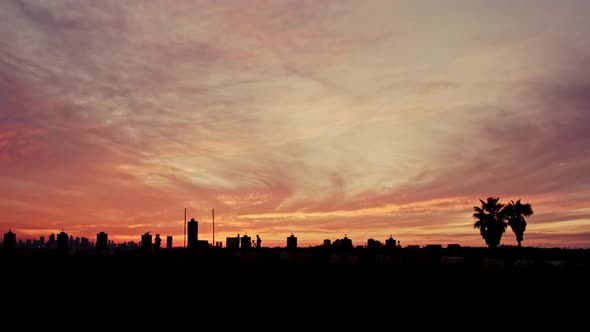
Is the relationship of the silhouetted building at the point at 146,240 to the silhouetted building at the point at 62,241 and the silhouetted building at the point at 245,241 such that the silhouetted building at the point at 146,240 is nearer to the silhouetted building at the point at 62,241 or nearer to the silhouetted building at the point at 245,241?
the silhouetted building at the point at 62,241

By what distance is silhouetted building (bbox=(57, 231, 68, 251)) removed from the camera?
93.5 metres

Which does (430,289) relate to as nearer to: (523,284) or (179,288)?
(523,284)

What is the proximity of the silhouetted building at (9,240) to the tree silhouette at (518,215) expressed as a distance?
8423 cm

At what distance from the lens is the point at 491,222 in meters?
70.2

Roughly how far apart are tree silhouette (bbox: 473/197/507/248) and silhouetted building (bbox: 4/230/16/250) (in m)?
80.0

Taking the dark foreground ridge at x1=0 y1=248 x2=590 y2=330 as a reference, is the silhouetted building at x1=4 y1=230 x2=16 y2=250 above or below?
above

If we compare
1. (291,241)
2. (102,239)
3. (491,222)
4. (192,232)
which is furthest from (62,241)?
(491,222)

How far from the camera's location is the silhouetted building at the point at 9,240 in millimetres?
88000

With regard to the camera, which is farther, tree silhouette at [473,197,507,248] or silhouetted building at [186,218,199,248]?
silhouetted building at [186,218,199,248]

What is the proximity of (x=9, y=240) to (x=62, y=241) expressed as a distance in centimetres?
936

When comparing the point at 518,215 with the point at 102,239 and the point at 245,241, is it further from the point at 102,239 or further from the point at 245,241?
the point at 102,239

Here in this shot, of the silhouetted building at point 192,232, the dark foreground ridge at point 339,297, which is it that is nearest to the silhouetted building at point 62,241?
the silhouetted building at point 192,232

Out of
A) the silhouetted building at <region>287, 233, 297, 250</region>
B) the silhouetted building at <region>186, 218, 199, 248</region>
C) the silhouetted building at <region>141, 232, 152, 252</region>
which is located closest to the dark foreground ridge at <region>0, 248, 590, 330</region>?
the silhouetted building at <region>186, 218, 199, 248</region>

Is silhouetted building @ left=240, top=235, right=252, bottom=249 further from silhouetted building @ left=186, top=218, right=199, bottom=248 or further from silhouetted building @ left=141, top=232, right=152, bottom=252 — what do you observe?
silhouetted building @ left=141, top=232, right=152, bottom=252
